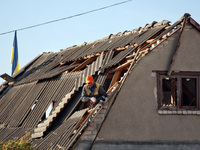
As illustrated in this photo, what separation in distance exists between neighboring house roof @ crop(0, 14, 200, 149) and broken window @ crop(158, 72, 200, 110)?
1.32m

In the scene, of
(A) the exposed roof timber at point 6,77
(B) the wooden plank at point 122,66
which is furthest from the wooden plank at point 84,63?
(A) the exposed roof timber at point 6,77

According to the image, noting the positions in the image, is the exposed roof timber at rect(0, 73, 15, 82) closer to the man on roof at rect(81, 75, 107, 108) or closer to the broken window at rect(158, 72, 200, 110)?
the broken window at rect(158, 72, 200, 110)

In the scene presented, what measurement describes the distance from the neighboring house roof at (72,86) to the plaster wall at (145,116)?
0.97ft

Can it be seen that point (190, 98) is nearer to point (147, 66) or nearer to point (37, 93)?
point (147, 66)

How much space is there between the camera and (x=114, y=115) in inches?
682

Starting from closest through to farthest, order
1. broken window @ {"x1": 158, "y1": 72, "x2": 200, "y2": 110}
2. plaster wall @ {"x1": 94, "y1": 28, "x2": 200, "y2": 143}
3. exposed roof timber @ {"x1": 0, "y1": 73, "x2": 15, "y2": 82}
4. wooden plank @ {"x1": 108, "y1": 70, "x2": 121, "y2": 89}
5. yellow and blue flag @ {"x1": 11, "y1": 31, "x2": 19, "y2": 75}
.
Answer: plaster wall @ {"x1": 94, "y1": 28, "x2": 200, "y2": 143}
broken window @ {"x1": 158, "y1": 72, "x2": 200, "y2": 110}
wooden plank @ {"x1": 108, "y1": 70, "x2": 121, "y2": 89}
exposed roof timber @ {"x1": 0, "y1": 73, "x2": 15, "y2": 82}
yellow and blue flag @ {"x1": 11, "y1": 31, "x2": 19, "y2": 75}

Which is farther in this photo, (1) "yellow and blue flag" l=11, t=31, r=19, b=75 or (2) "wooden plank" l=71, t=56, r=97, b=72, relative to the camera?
(1) "yellow and blue flag" l=11, t=31, r=19, b=75

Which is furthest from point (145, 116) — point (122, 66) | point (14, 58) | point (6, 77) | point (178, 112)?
point (14, 58)

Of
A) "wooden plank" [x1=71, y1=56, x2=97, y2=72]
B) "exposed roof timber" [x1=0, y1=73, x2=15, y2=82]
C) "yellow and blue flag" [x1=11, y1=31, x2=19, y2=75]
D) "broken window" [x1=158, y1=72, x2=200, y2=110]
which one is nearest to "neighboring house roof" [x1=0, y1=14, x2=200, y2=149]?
"wooden plank" [x1=71, y1=56, x2=97, y2=72]

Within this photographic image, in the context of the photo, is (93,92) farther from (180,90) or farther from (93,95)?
(180,90)

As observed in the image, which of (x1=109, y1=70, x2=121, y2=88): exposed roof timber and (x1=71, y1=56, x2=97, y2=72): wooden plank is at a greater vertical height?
(x1=71, y1=56, x2=97, y2=72): wooden plank

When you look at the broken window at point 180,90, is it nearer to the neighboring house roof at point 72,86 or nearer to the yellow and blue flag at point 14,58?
the neighboring house roof at point 72,86

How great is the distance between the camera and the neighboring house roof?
1761 centimetres

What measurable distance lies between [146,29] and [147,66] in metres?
4.37
